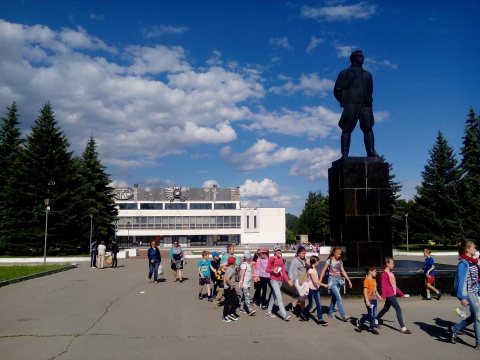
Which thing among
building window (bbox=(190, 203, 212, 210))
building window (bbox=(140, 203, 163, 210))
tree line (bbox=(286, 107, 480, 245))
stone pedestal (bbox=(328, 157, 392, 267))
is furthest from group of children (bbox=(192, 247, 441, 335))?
building window (bbox=(140, 203, 163, 210))

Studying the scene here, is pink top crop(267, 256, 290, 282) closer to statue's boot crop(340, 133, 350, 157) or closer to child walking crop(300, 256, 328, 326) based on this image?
child walking crop(300, 256, 328, 326)

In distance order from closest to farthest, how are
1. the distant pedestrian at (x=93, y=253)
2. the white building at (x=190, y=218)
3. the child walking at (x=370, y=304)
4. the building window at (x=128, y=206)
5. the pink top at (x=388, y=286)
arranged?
the child walking at (x=370, y=304), the pink top at (x=388, y=286), the distant pedestrian at (x=93, y=253), the white building at (x=190, y=218), the building window at (x=128, y=206)

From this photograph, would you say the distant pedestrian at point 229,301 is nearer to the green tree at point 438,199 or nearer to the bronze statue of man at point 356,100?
the bronze statue of man at point 356,100

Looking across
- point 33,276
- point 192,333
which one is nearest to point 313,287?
point 192,333

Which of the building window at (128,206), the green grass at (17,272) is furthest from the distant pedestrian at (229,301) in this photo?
the building window at (128,206)

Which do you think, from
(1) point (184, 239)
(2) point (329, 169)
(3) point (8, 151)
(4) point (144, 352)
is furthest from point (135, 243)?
(4) point (144, 352)

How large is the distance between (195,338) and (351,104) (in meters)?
8.86

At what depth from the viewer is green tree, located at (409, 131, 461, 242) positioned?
44.9 metres

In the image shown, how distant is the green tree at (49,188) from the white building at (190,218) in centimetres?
4295

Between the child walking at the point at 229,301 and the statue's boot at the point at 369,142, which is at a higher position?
the statue's boot at the point at 369,142

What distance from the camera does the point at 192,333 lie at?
738 cm

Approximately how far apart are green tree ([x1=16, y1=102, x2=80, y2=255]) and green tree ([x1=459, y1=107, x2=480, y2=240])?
3990 cm

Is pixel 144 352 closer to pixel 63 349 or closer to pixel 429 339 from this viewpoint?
pixel 63 349

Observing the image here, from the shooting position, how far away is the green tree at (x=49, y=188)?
34094mm
